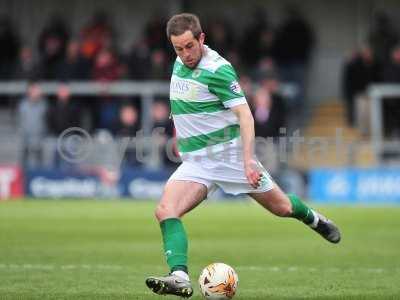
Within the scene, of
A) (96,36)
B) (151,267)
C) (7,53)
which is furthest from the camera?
(7,53)

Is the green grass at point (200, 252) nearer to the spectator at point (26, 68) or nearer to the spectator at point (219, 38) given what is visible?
the spectator at point (26, 68)

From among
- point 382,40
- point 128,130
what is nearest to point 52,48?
point 128,130

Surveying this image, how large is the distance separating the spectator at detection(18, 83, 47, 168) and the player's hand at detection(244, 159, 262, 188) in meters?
16.7

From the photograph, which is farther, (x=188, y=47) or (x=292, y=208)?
(x=292, y=208)

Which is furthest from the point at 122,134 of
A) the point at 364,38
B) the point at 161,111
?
the point at 364,38

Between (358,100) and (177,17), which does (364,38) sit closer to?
(358,100)

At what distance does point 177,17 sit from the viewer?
8766mm

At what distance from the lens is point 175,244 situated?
8.58m

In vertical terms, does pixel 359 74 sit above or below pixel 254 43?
below

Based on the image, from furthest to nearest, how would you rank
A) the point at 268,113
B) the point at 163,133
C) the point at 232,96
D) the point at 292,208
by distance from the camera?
1. the point at 163,133
2. the point at 268,113
3. the point at 292,208
4. the point at 232,96

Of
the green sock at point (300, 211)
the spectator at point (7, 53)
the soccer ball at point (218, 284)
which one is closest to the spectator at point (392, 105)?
the spectator at point (7, 53)

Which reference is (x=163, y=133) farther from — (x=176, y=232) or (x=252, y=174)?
(x=252, y=174)

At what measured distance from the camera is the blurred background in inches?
962

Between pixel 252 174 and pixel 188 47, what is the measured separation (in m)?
1.20
